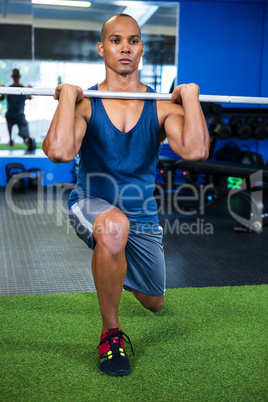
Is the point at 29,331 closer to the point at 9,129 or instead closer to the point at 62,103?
the point at 62,103

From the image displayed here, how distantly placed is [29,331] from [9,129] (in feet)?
16.9

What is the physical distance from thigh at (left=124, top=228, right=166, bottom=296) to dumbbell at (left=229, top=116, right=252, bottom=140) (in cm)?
404

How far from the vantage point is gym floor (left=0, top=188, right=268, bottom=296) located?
2.47 metres

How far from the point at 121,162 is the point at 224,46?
4828mm

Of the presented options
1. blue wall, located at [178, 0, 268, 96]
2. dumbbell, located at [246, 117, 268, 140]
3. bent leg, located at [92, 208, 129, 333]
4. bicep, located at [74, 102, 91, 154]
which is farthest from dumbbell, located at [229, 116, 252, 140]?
bent leg, located at [92, 208, 129, 333]

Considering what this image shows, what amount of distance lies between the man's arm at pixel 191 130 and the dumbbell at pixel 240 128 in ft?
13.3

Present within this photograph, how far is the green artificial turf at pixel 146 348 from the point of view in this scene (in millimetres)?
1381

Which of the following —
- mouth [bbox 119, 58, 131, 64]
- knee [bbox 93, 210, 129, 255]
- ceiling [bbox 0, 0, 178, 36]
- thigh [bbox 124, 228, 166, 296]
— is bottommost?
thigh [bbox 124, 228, 166, 296]

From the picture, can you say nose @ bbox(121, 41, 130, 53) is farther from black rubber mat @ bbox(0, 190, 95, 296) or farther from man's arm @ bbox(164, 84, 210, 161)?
black rubber mat @ bbox(0, 190, 95, 296)

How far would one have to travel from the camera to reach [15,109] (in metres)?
6.33

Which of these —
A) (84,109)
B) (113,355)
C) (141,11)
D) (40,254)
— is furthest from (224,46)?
(113,355)

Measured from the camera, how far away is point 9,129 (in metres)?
6.46

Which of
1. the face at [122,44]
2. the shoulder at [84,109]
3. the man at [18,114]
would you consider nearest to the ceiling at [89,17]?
the man at [18,114]

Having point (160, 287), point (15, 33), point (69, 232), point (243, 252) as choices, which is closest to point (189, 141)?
point (160, 287)
